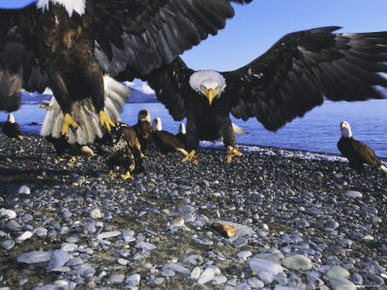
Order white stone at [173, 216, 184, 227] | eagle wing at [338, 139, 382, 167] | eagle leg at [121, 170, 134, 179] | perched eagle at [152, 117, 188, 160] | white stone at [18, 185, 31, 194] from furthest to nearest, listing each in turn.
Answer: perched eagle at [152, 117, 188, 160] < eagle wing at [338, 139, 382, 167] < eagle leg at [121, 170, 134, 179] < white stone at [18, 185, 31, 194] < white stone at [173, 216, 184, 227]

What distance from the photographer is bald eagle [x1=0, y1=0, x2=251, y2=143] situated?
3948 mm

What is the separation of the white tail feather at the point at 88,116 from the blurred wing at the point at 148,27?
0.81 metres

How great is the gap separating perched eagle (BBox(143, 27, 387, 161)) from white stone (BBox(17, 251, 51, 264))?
3750mm

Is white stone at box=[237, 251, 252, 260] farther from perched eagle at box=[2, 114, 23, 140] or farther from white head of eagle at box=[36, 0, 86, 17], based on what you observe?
perched eagle at box=[2, 114, 23, 140]

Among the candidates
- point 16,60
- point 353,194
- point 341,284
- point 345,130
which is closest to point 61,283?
point 341,284

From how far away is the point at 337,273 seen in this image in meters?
3.02

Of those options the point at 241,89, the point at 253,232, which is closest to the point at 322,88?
the point at 241,89

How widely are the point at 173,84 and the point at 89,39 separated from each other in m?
2.20

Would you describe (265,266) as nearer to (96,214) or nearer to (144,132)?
(96,214)

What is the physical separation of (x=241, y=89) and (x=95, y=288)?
449 centimetres

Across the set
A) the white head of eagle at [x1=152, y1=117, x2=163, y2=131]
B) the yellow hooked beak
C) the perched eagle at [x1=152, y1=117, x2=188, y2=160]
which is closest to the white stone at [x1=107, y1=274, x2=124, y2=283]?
the yellow hooked beak

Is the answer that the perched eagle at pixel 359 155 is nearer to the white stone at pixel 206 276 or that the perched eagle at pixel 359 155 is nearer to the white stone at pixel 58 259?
the white stone at pixel 206 276

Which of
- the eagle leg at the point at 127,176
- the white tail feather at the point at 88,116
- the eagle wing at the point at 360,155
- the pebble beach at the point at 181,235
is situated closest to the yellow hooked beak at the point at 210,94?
the white tail feather at the point at 88,116

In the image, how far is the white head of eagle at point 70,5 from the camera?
381cm
